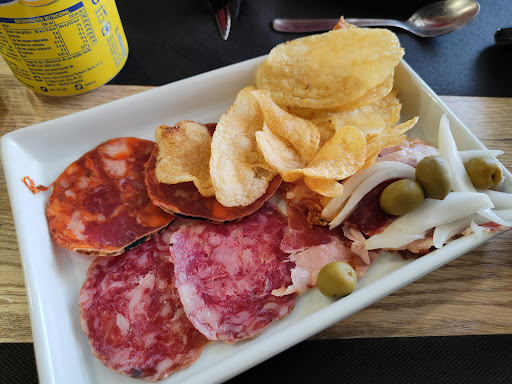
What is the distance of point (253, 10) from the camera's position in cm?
189

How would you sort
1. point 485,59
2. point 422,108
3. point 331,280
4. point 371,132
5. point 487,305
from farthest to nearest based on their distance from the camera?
point 485,59
point 422,108
point 371,132
point 487,305
point 331,280

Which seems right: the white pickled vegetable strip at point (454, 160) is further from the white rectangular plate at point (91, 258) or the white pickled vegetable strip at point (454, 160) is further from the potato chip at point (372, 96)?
the potato chip at point (372, 96)

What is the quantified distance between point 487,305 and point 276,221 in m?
0.62

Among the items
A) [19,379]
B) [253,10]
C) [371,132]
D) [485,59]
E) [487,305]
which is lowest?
[487,305]

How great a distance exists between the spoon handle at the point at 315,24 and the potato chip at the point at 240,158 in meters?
→ 0.67

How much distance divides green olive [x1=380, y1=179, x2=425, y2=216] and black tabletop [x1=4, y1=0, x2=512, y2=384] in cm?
35

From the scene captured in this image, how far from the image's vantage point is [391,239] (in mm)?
1081

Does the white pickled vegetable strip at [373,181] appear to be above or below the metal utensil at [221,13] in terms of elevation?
below

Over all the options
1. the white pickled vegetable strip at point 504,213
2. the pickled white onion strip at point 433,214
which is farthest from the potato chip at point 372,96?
the white pickled vegetable strip at point 504,213

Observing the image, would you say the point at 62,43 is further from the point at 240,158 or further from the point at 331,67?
the point at 331,67

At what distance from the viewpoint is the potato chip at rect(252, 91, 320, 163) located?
47.3 inches

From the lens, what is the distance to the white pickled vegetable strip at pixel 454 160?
1106 millimetres

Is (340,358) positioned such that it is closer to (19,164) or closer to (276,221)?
(276,221)

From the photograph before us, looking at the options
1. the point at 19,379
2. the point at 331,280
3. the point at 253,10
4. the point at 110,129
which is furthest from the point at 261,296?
the point at 253,10
